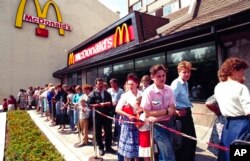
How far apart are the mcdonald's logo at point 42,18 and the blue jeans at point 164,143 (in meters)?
23.4

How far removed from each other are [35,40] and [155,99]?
23418mm

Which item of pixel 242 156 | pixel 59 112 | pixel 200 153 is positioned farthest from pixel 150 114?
pixel 59 112

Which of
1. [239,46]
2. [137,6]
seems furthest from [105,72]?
[137,6]

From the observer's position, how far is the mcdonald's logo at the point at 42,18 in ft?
77.1

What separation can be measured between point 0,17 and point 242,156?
82.6 ft

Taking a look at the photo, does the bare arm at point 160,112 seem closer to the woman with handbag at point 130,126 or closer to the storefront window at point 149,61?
the woman with handbag at point 130,126

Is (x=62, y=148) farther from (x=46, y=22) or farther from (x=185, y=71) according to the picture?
(x=46, y=22)

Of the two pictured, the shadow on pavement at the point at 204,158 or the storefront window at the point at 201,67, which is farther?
the storefront window at the point at 201,67

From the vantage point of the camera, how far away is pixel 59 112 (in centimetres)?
948

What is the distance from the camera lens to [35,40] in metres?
24.4

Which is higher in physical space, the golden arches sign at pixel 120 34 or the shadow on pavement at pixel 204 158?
the golden arches sign at pixel 120 34

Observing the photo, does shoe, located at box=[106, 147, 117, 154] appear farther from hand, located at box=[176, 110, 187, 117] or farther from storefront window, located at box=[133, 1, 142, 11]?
storefront window, located at box=[133, 1, 142, 11]

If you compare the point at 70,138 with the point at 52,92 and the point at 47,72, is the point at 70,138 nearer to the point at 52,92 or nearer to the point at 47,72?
the point at 52,92

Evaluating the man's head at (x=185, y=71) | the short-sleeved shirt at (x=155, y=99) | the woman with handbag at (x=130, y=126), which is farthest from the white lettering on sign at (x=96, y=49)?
the short-sleeved shirt at (x=155, y=99)
